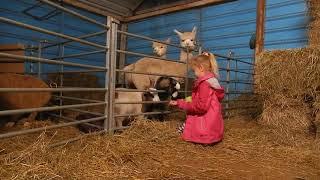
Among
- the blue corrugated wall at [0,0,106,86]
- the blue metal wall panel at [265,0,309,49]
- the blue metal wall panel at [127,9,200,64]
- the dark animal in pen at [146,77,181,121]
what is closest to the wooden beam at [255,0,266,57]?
the blue metal wall panel at [265,0,309,49]

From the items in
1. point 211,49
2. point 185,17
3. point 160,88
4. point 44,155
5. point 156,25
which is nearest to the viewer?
point 44,155

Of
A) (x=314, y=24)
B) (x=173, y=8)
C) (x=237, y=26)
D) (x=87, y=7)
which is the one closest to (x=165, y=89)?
(x=314, y=24)

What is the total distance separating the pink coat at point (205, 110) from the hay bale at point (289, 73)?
139 cm

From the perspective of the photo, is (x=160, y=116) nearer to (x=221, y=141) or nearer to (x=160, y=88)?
(x=160, y=88)

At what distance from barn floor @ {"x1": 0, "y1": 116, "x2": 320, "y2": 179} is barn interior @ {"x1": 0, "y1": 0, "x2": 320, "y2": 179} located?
0.01 meters

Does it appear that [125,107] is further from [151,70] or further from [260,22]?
[260,22]

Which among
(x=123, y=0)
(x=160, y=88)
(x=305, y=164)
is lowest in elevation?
(x=305, y=164)

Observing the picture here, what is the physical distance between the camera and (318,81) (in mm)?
4477

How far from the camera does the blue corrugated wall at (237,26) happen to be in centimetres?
801

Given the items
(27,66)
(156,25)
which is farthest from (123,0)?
(27,66)

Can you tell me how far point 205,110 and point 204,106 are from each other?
0.18ft

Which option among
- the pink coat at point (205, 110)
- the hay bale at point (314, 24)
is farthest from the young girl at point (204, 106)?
the hay bale at point (314, 24)

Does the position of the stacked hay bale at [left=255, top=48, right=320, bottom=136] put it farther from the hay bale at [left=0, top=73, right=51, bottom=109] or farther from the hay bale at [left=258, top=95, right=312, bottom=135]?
the hay bale at [left=0, top=73, right=51, bottom=109]

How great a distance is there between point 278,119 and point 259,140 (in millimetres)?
716
